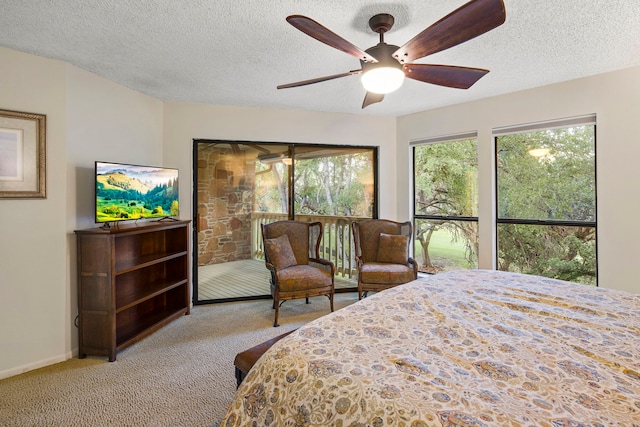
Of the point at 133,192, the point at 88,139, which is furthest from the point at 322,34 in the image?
the point at 88,139

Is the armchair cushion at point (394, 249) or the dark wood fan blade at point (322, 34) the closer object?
the dark wood fan blade at point (322, 34)

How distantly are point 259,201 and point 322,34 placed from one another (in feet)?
9.25

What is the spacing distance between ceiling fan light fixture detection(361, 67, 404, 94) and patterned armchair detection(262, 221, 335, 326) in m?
2.05

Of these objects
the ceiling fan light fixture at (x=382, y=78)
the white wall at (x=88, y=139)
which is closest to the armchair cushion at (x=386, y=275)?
the ceiling fan light fixture at (x=382, y=78)

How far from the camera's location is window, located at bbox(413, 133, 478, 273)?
12.8ft

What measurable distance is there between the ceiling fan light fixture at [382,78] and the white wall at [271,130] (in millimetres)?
2266

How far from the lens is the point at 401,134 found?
438cm

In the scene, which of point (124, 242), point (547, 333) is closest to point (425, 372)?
point (547, 333)

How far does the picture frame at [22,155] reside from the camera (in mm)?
2285

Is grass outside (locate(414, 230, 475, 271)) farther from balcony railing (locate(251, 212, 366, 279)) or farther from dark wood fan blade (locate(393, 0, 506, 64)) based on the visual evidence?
dark wood fan blade (locate(393, 0, 506, 64))

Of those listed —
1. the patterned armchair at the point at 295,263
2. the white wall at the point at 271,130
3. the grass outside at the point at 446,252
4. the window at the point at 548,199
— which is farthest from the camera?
the grass outside at the point at 446,252

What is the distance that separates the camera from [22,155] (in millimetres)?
2363

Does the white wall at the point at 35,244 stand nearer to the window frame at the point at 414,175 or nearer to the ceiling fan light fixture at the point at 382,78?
the ceiling fan light fixture at the point at 382,78

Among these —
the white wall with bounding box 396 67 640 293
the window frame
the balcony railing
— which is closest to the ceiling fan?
the white wall with bounding box 396 67 640 293
